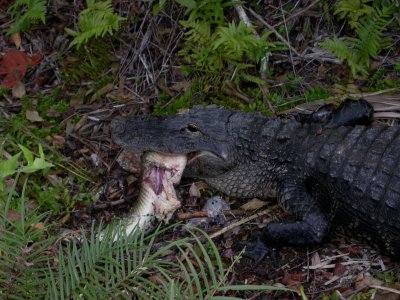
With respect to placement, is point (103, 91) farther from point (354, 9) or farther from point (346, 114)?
point (354, 9)

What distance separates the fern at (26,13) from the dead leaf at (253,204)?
2255 millimetres

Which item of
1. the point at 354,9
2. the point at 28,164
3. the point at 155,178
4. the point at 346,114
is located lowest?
the point at 155,178

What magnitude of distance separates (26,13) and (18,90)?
25.4 inches

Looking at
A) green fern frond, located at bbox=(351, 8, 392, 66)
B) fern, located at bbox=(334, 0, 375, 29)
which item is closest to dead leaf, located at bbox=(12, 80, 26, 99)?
fern, located at bbox=(334, 0, 375, 29)

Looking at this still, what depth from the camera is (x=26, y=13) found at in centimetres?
476

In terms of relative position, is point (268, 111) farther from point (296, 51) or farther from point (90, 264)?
point (90, 264)

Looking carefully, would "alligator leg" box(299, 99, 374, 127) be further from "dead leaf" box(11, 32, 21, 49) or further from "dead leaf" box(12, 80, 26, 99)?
"dead leaf" box(11, 32, 21, 49)

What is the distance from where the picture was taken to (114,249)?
6.76 feet

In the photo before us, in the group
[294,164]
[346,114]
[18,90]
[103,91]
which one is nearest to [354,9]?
[346,114]

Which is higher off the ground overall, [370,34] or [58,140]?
[370,34]

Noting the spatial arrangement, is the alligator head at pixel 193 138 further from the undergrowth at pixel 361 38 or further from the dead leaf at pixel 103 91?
the undergrowth at pixel 361 38

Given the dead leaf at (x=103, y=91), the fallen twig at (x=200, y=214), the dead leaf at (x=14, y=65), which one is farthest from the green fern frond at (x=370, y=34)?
the dead leaf at (x=14, y=65)

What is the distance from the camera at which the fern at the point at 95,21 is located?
4.46 meters

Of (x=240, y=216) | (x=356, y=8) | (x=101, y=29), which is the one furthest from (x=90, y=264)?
(x=356, y=8)
